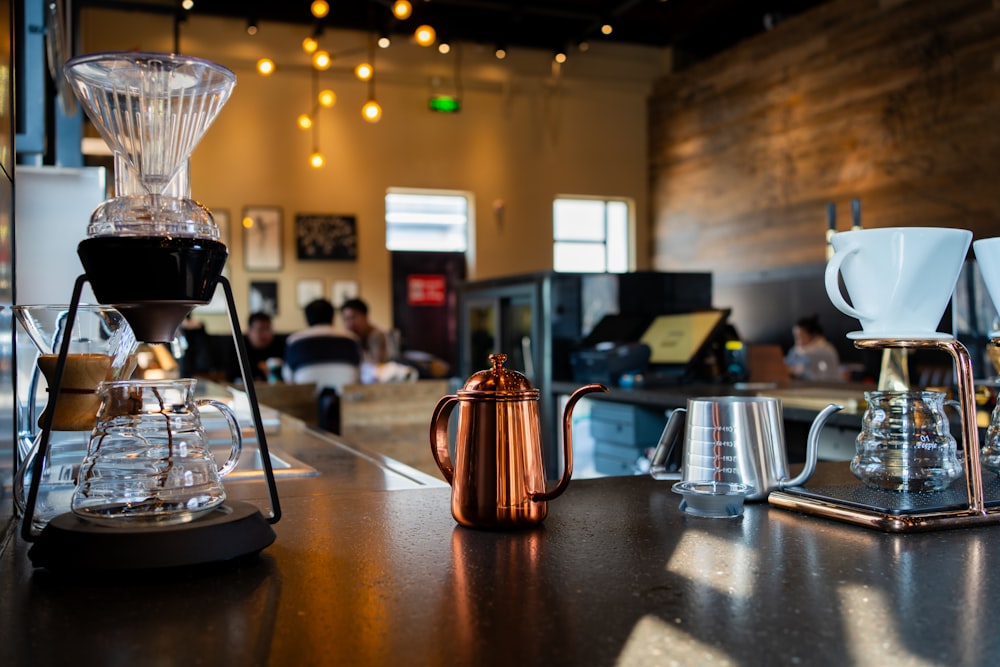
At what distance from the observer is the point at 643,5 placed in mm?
10203

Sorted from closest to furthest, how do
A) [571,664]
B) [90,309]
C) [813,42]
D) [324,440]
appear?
[571,664], [90,309], [324,440], [813,42]

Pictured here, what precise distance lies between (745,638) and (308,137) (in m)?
9.99

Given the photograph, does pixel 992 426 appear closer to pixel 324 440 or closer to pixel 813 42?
pixel 324 440

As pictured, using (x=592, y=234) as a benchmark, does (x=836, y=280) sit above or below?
below

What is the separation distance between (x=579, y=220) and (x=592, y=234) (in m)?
0.23

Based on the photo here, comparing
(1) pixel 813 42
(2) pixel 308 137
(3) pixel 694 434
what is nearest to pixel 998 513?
(3) pixel 694 434

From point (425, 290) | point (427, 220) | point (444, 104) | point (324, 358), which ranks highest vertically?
point (444, 104)

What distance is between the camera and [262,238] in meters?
9.99

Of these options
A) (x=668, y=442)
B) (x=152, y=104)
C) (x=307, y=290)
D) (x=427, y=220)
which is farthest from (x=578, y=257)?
(x=152, y=104)

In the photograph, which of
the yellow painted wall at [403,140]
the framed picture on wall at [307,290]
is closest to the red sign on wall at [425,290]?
the yellow painted wall at [403,140]

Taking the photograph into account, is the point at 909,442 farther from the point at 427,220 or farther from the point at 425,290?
the point at 427,220

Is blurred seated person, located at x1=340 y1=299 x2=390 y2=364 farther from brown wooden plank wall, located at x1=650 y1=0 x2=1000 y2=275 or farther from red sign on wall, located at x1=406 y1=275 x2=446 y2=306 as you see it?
brown wooden plank wall, located at x1=650 y1=0 x2=1000 y2=275

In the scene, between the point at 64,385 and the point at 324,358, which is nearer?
the point at 64,385

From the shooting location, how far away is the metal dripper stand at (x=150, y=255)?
923 mm
